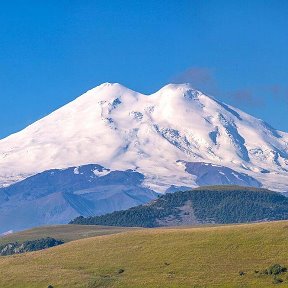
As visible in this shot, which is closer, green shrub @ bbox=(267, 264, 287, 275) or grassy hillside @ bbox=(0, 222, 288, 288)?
green shrub @ bbox=(267, 264, 287, 275)

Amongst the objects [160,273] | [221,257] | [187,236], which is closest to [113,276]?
[160,273]

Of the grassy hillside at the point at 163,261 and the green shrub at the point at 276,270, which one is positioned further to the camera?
the grassy hillside at the point at 163,261

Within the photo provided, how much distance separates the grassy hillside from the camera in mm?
143625

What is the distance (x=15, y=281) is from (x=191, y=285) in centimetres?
3158

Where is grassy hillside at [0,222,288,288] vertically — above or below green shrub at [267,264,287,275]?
above

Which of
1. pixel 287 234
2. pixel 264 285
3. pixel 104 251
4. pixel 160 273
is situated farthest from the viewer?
pixel 104 251

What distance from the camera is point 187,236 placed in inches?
6924

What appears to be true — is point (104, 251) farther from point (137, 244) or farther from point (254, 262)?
point (254, 262)

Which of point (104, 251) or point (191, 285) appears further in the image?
point (104, 251)

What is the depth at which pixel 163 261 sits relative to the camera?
518 ft

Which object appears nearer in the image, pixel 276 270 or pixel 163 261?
pixel 276 270

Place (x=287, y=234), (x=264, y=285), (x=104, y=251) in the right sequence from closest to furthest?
(x=264, y=285) < (x=287, y=234) < (x=104, y=251)

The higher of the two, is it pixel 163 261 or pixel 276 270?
pixel 163 261

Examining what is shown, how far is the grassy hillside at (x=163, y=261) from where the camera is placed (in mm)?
143625
